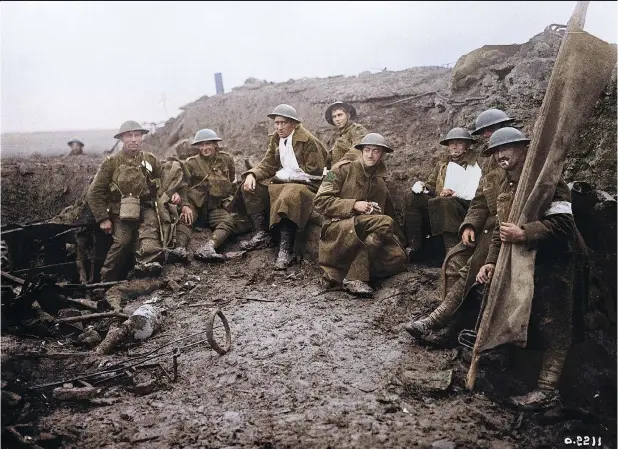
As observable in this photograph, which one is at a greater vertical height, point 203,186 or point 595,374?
point 203,186

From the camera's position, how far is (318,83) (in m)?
10.4

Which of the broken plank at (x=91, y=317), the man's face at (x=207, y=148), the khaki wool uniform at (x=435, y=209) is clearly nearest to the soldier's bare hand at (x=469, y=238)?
the khaki wool uniform at (x=435, y=209)

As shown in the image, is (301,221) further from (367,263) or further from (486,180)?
(486,180)

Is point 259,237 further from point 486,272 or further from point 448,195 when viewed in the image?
point 486,272

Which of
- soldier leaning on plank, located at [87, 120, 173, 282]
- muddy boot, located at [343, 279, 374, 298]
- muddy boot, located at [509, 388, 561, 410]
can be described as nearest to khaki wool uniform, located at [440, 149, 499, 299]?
muddy boot, located at [343, 279, 374, 298]

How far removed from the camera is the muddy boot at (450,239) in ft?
15.9

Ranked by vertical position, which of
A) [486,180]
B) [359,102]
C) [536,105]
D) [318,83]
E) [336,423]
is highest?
[318,83]

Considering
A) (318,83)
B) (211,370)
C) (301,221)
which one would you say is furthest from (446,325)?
(318,83)

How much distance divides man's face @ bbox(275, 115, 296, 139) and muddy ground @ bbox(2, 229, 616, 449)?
2.39 m

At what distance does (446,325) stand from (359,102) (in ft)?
18.3

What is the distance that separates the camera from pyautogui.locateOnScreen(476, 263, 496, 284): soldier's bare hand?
3549mm

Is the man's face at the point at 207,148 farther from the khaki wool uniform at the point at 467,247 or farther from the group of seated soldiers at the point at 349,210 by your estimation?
the khaki wool uniform at the point at 467,247

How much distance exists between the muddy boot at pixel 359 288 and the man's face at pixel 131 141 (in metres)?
3.37

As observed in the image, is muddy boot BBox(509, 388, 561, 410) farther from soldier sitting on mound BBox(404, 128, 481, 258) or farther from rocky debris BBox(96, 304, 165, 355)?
rocky debris BBox(96, 304, 165, 355)
